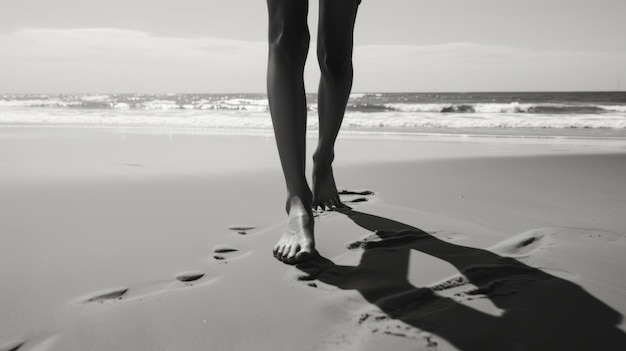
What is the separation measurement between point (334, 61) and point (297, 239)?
0.80 m

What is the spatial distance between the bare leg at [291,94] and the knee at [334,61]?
0.99 ft

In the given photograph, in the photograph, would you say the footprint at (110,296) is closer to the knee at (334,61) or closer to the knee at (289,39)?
the knee at (289,39)

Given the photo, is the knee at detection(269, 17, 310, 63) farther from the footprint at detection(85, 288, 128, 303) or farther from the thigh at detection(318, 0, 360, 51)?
the footprint at detection(85, 288, 128, 303)

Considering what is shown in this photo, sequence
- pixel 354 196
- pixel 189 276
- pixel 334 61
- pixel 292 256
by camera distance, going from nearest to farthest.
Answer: pixel 189 276 → pixel 292 256 → pixel 334 61 → pixel 354 196

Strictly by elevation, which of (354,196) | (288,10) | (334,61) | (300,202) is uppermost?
(288,10)

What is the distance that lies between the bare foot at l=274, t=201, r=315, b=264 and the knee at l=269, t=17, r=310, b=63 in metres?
0.49

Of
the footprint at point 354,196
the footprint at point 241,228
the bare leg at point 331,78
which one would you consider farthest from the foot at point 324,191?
the footprint at point 241,228

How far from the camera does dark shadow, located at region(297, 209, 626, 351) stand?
0.94m

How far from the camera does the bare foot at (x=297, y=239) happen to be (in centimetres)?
143

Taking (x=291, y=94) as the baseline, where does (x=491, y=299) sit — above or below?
below

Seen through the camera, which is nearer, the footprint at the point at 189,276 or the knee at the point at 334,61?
the footprint at the point at 189,276

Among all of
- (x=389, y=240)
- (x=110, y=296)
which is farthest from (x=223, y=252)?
(x=389, y=240)

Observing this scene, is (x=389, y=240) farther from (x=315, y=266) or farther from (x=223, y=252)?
(x=223, y=252)

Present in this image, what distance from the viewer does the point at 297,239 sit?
1513mm
